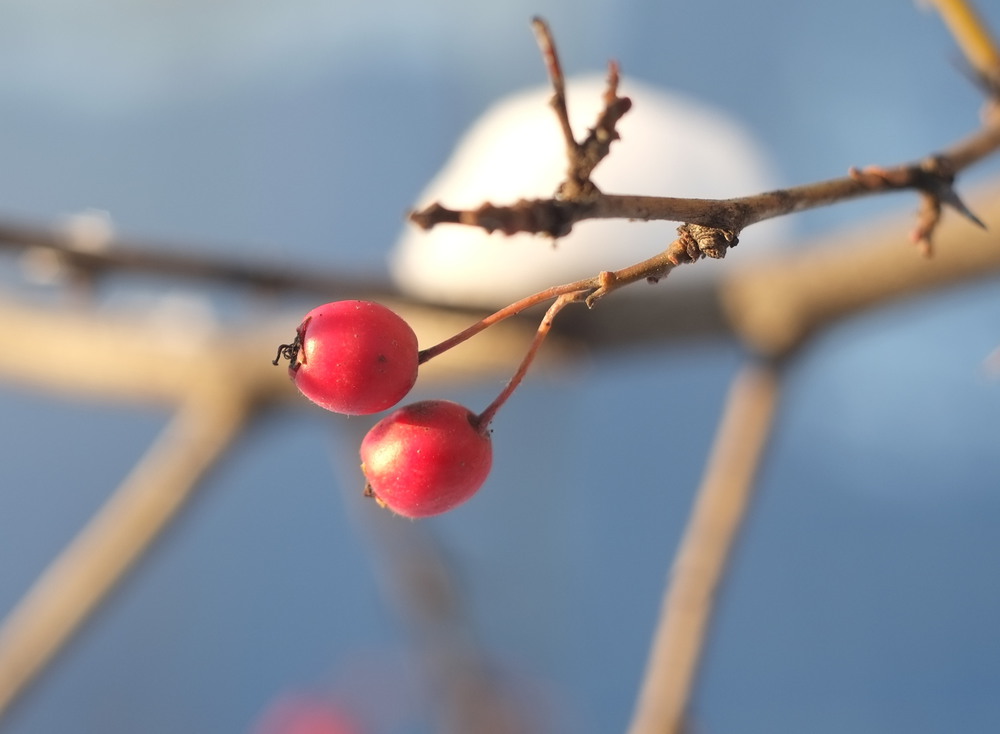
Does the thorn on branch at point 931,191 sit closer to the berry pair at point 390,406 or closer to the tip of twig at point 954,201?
the tip of twig at point 954,201

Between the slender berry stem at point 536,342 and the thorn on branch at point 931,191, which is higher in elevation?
the thorn on branch at point 931,191

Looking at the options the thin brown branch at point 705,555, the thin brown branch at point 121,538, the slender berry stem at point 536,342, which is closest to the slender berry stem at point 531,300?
the slender berry stem at point 536,342

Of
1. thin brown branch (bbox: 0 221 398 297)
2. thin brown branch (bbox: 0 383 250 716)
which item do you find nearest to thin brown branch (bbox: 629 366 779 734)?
thin brown branch (bbox: 0 221 398 297)

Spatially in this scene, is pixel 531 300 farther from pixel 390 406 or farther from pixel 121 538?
pixel 121 538

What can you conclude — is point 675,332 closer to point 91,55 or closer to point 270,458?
point 270,458

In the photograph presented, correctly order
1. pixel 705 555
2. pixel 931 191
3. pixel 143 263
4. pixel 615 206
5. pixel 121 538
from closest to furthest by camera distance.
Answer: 1. pixel 615 206
2. pixel 931 191
3. pixel 143 263
4. pixel 705 555
5. pixel 121 538

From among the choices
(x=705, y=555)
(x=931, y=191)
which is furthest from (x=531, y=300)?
(x=705, y=555)

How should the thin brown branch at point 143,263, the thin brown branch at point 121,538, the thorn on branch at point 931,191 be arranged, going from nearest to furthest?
the thorn on branch at point 931,191 < the thin brown branch at point 143,263 < the thin brown branch at point 121,538
